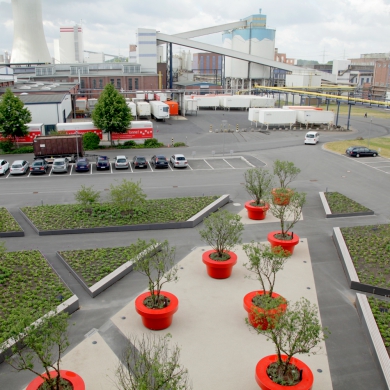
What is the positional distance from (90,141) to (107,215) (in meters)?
20.3

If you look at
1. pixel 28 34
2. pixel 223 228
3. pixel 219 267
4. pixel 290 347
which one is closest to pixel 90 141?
pixel 223 228

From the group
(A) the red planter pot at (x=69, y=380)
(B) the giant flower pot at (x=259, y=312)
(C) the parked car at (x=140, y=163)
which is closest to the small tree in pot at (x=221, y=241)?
(B) the giant flower pot at (x=259, y=312)

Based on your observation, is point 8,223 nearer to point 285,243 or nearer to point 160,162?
point 285,243

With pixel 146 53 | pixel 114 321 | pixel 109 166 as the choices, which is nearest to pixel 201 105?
pixel 146 53

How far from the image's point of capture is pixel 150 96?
7031 centimetres

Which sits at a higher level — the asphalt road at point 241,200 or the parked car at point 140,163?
the parked car at point 140,163

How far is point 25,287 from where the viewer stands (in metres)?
14.6

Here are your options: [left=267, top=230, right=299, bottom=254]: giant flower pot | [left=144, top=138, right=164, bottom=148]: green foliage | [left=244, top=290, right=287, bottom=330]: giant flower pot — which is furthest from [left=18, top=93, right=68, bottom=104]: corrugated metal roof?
[left=244, top=290, right=287, bottom=330]: giant flower pot

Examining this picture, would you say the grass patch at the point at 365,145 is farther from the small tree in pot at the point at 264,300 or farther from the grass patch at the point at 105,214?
the small tree in pot at the point at 264,300

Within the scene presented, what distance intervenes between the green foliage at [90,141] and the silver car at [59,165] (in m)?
7.37

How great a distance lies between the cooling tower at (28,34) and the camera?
78250mm

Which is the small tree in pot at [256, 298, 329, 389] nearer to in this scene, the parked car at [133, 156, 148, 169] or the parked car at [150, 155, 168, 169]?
the parked car at [150, 155, 168, 169]

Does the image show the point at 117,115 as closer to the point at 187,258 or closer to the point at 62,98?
the point at 62,98

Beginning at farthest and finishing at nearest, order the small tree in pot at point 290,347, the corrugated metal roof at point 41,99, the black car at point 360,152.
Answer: the corrugated metal roof at point 41,99 → the black car at point 360,152 → the small tree in pot at point 290,347
